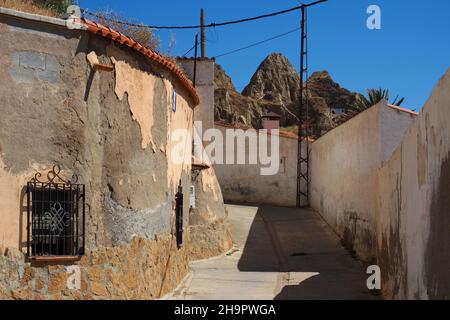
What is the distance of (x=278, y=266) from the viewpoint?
15156mm

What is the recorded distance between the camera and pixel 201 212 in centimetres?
1600

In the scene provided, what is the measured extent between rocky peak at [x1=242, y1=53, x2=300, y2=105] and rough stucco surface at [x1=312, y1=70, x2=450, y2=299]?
1689 inches

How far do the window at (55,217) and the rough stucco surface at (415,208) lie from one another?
4.38 meters

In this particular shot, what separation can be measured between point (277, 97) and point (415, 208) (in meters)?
49.9

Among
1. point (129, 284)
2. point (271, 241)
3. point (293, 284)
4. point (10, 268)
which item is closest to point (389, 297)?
point (293, 284)

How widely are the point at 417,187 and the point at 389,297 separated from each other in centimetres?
339

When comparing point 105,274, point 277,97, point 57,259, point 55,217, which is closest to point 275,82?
point 277,97

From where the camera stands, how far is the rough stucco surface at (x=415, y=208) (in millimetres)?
6000

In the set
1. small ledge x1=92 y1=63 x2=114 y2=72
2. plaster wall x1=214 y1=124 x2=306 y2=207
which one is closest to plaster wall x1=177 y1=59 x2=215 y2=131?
plaster wall x1=214 y1=124 x2=306 y2=207

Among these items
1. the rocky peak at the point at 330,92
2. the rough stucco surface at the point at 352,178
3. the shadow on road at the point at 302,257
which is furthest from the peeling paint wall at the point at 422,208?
the rocky peak at the point at 330,92

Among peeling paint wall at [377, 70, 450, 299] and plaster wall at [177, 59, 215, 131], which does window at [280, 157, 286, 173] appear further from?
peeling paint wall at [377, 70, 450, 299]

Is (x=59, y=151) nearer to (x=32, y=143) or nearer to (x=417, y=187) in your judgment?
(x=32, y=143)

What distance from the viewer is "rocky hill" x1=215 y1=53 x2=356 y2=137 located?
48.8 meters

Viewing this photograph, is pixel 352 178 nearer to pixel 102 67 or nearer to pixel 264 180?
pixel 264 180
